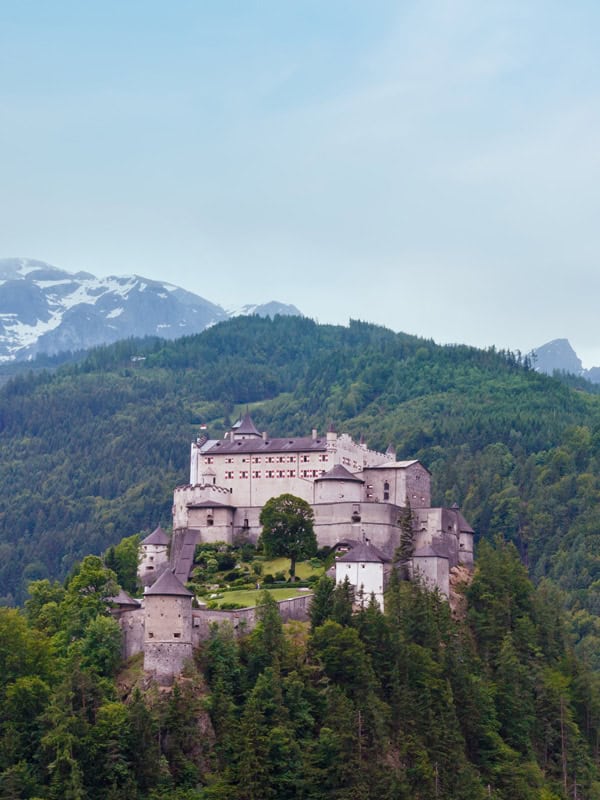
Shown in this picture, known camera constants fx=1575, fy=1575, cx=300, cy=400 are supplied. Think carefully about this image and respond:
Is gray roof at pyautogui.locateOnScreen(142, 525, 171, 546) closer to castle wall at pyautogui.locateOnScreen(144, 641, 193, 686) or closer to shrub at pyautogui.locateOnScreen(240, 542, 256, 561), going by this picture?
shrub at pyautogui.locateOnScreen(240, 542, 256, 561)

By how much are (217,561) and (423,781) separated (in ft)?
92.2

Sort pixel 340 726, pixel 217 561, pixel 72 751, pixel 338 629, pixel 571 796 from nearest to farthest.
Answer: pixel 72 751 → pixel 340 726 → pixel 338 629 → pixel 571 796 → pixel 217 561

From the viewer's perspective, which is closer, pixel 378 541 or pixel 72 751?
pixel 72 751

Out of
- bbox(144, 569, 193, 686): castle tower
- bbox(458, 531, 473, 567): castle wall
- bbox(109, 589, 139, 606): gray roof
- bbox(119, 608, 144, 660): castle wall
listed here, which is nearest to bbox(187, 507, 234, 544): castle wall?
bbox(458, 531, 473, 567): castle wall

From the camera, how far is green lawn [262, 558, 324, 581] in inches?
4530

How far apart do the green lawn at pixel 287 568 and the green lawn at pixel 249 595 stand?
14.1ft

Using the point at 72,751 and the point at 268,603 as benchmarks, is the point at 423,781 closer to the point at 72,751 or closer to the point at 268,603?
the point at 268,603

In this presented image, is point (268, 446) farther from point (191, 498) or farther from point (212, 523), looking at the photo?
point (212, 523)

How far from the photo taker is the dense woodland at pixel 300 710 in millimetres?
88312

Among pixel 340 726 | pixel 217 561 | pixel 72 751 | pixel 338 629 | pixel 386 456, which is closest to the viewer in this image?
pixel 72 751

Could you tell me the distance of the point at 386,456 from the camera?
133 m

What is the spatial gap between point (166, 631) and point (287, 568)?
23.2 metres

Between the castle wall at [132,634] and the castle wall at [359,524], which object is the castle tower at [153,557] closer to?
the castle wall at [359,524]

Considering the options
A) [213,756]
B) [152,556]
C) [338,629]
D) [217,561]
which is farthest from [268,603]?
[152,556]
